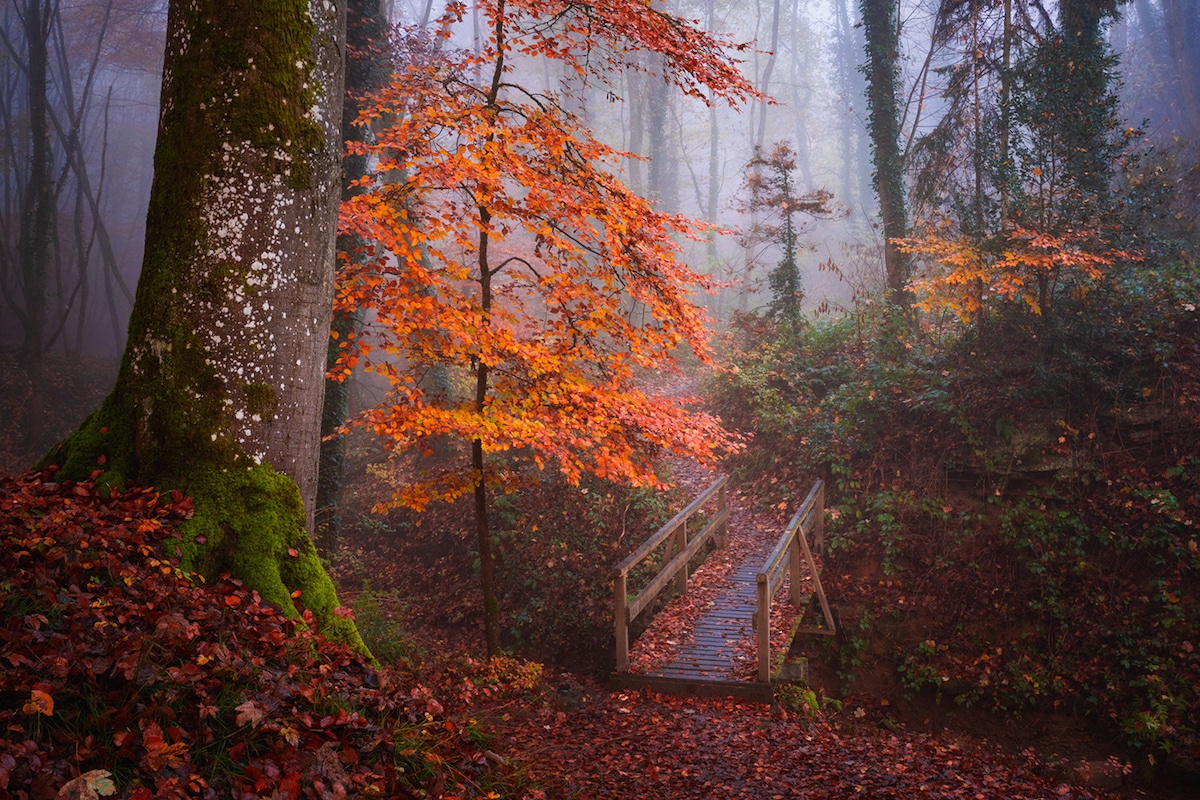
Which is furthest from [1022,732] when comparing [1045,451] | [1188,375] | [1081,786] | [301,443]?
[301,443]

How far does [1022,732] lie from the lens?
353 inches

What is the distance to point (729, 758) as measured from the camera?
6.09m

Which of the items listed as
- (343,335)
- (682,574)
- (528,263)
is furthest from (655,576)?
(343,335)

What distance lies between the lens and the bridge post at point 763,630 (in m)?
7.37

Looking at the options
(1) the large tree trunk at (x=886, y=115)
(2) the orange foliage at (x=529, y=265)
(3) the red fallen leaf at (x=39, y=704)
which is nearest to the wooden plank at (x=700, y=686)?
(2) the orange foliage at (x=529, y=265)

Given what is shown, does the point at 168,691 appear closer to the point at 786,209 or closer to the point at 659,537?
the point at 659,537

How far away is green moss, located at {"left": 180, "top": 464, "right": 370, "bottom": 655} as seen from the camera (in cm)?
352

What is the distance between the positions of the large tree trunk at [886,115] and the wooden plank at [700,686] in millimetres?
10755

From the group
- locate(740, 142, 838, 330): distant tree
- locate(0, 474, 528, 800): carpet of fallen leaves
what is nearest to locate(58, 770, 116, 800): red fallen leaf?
locate(0, 474, 528, 800): carpet of fallen leaves

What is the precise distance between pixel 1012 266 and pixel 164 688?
40.3ft

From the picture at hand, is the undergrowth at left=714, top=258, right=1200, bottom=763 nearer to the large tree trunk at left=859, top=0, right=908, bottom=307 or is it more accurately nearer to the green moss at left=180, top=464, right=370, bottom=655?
the large tree trunk at left=859, top=0, right=908, bottom=307

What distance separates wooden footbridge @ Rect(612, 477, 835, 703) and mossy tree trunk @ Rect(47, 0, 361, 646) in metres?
4.65

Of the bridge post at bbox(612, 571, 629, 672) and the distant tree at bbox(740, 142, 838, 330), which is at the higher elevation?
the distant tree at bbox(740, 142, 838, 330)

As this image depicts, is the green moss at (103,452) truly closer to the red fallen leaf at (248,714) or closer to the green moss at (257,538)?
the green moss at (257,538)
